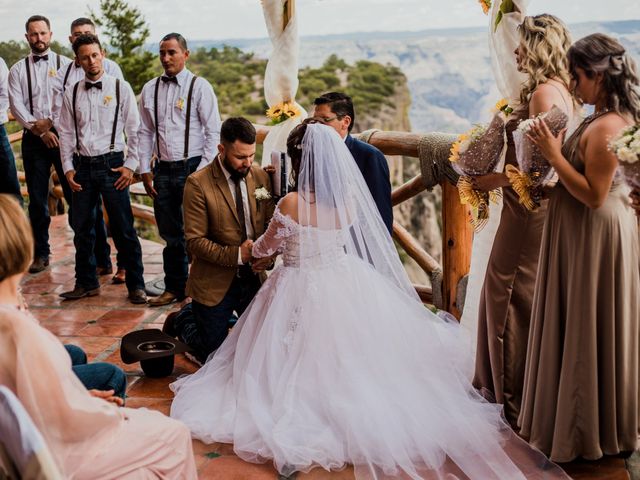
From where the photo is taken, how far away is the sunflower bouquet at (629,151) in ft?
8.09

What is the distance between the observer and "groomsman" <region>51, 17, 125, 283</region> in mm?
5570

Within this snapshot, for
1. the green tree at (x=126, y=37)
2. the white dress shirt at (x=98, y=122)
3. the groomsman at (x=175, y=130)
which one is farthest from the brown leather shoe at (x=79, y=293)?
the green tree at (x=126, y=37)

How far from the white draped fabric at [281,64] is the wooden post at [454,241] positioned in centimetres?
116

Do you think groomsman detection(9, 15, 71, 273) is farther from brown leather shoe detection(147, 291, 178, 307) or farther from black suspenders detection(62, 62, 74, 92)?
brown leather shoe detection(147, 291, 178, 307)

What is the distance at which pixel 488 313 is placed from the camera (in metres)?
3.47

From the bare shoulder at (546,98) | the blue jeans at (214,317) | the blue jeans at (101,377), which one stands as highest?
the bare shoulder at (546,98)

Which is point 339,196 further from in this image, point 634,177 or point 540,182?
point 634,177

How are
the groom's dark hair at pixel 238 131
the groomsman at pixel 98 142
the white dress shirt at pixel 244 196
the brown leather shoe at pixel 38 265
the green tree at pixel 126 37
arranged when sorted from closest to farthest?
1. the groom's dark hair at pixel 238 131
2. the white dress shirt at pixel 244 196
3. the groomsman at pixel 98 142
4. the brown leather shoe at pixel 38 265
5. the green tree at pixel 126 37

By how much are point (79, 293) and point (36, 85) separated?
1738 mm

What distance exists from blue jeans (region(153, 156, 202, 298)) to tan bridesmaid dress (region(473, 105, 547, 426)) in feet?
8.02

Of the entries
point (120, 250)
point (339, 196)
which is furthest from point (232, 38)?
point (339, 196)

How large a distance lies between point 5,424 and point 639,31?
4989mm

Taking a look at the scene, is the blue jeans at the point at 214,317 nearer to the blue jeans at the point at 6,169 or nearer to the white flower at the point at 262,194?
the white flower at the point at 262,194

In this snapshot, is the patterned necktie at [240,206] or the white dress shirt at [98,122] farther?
the white dress shirt at [98,122]
